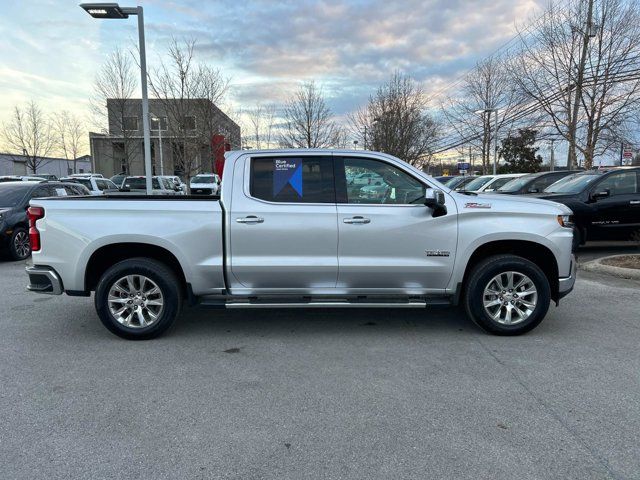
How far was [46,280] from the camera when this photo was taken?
479 centimetres

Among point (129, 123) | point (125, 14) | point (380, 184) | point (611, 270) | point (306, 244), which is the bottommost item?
point (611, 270)

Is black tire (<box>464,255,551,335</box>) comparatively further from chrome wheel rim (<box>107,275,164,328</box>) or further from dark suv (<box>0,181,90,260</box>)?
dark suv (<box>0,181,90,260</box>)

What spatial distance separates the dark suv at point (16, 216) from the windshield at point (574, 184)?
1161 centimetres

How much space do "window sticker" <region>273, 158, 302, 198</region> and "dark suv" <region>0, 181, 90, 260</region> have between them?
7505mm

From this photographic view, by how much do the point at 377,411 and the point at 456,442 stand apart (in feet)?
2.00

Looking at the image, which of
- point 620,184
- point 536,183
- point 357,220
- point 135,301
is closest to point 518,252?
point 357,220

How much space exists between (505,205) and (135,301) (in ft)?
13.3

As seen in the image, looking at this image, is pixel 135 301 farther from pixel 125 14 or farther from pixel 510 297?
pixel 125 14

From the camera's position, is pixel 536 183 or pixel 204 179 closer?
pixel 536 183

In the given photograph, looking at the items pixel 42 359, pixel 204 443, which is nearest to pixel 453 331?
pixel 204 443

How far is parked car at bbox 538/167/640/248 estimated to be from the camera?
30.5ft

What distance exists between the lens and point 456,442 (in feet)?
9.78

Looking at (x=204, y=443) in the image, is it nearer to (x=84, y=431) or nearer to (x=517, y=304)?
(x=84, y=431)

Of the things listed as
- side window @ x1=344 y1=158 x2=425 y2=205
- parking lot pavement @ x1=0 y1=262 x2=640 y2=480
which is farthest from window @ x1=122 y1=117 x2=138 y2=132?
side window @ x1=344 y1=158 x2=425 y2=205
